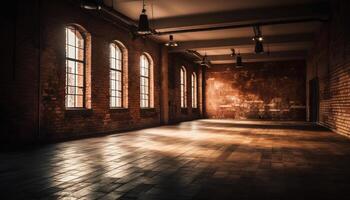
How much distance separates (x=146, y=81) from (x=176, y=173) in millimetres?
9646

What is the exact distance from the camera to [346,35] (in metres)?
8.02

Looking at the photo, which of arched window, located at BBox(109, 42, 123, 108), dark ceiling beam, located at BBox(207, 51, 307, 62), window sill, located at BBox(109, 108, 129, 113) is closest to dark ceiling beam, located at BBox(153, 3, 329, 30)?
arched window, located at BBox(109, 42, 123, 108)

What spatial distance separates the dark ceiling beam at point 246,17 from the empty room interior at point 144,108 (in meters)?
0.03

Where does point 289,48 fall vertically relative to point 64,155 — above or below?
above

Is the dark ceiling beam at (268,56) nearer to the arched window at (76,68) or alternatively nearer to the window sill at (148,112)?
the window sill at (148,112)

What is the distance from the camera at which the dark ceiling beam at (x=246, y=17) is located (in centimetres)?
932

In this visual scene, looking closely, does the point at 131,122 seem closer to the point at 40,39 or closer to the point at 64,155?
the point at 40,39

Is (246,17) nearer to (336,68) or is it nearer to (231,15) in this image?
(231,15)

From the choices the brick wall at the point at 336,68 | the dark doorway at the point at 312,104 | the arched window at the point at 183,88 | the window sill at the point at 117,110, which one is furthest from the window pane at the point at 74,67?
the dark doorway at the point at 312,104

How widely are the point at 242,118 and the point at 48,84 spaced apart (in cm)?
1532

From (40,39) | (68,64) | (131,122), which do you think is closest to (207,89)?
(131,122)

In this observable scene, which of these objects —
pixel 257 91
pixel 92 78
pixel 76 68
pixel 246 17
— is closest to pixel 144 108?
pixel 92 78

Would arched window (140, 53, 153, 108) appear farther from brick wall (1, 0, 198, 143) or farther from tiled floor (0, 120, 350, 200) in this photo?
tiled floor (0, 120, 350, 200)

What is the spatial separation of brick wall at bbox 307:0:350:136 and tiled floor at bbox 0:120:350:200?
2848 millimetres
